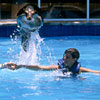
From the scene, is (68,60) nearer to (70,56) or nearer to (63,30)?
(70,56)

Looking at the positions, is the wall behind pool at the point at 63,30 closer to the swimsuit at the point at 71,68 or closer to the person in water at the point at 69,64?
the person in water at the point at 69,64

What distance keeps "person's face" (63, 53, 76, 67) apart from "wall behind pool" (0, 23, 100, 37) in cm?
679

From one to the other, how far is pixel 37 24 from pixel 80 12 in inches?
327

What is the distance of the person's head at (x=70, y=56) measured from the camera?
686 cm

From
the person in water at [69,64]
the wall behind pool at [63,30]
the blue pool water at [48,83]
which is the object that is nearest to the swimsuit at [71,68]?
the person in water at [69,64]

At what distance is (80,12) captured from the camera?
53.5 ft

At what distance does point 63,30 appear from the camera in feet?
45.7

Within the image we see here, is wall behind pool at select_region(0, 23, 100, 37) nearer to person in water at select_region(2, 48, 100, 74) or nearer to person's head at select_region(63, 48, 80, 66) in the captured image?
person in water at select_region(2, 48, 100, 74)

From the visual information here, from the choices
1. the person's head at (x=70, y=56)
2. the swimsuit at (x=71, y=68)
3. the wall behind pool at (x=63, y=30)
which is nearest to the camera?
the person's head at (x=70, y=56)

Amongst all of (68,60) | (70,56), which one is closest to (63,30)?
(68,60)

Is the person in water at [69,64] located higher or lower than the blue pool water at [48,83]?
higher

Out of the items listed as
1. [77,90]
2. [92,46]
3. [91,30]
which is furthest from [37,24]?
[91,30]

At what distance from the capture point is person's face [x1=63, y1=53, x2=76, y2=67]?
22.5ft

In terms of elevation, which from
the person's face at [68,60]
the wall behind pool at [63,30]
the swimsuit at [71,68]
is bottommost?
the wall behind pool at [63,30]
